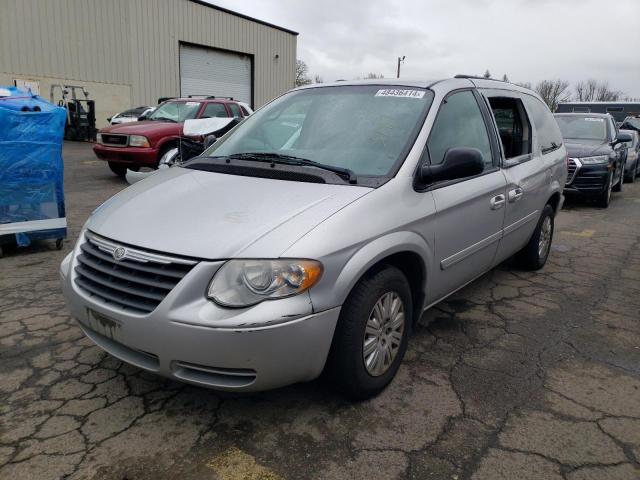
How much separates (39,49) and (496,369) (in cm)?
2387

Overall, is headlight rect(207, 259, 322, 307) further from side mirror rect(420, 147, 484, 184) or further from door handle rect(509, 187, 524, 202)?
door handle rect(509, 187, 524, 202)

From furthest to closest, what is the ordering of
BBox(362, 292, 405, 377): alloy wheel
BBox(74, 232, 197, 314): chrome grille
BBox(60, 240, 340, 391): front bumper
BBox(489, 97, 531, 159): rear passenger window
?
BBox(489, 97, 531, 159): rear passenger window < BBox(362, 292, 405, 377): alloy wheel < BBox(74, 232, 197, 314): chrome grille < BBox(60, 240, 340, 391): front bumper

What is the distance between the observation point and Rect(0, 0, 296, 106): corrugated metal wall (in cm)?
2083

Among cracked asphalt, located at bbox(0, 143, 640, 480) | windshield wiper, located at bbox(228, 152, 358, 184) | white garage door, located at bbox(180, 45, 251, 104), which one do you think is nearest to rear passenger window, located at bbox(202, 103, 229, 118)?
cracked asphalt, located at bbox(0, 143, 640, 480)

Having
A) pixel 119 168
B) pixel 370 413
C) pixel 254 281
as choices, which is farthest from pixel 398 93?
pixel 119 168

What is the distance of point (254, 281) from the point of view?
2195mm

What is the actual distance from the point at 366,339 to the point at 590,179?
791cm

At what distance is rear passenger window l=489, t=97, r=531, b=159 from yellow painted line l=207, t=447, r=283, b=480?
297cm

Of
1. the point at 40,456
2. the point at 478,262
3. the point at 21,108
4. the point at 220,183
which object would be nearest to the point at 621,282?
the point at 478,262

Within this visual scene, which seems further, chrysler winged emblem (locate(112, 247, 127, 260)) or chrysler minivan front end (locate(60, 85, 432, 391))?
chrysler winged emblem (locate(112, 247, 127, 260))

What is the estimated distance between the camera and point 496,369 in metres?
3.13

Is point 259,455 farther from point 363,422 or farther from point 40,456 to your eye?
point 40,456

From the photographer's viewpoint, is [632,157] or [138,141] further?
[632,157]

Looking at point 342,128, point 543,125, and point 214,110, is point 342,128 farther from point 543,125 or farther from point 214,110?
point 214,110
